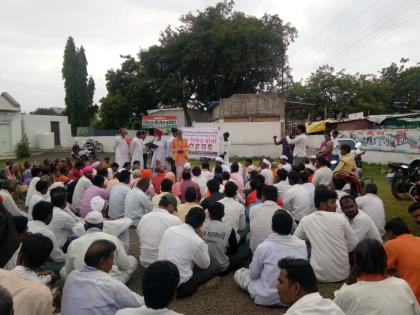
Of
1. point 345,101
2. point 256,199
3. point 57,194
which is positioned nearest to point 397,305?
point 256,199

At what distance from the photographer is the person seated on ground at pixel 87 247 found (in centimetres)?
421

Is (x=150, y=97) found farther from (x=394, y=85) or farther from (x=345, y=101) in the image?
(x=394, y=85)


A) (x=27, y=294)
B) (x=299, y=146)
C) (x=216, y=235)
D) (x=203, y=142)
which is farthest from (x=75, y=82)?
(x=27, y=294)

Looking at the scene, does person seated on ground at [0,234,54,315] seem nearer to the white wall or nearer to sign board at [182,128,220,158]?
sign board at [182,128,220,158]

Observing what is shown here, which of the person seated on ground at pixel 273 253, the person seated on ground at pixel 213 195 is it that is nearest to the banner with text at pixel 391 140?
the person seated on ground at pixel 213 195

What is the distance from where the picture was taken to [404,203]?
32.0ft

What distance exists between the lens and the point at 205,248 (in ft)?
15.1

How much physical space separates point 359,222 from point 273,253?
1.52 meters

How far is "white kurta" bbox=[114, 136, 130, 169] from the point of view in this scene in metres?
11.9

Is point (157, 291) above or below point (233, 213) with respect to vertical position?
above

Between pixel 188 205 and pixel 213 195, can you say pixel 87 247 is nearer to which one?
pixel 188 205

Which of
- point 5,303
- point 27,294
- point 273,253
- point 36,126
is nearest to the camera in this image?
point 5,303

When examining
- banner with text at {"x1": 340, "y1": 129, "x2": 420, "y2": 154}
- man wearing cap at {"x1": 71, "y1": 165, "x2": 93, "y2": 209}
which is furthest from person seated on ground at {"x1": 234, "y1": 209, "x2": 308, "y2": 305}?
banner with text at {"x1": 340, "y1": 129, "x2": 420, "y2": 154}

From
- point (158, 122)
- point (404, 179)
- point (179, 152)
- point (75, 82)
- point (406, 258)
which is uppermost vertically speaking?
point (75, 82)
